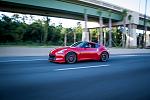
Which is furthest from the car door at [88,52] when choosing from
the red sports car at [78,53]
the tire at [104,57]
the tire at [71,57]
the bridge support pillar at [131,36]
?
the bridge support pillar at [131,36]

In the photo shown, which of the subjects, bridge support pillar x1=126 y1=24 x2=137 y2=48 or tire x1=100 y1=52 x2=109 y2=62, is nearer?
tire x1=100 y1=52 x2=109 y2=62

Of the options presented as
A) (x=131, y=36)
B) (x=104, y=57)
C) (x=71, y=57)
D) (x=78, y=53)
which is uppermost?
(x=131, y=36)

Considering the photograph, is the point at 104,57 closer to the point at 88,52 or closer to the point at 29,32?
the point at 88,52

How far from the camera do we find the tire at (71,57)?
10544mm

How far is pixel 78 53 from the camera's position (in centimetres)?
1093

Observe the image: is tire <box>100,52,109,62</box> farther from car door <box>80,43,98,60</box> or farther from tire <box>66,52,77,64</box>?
tire <box>66,52,77,64</box>

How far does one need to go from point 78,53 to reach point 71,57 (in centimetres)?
52

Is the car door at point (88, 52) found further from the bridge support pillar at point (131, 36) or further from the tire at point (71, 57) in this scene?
the bridge support pillar at point (131, 36)

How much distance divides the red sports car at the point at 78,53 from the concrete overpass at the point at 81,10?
71.0 feet

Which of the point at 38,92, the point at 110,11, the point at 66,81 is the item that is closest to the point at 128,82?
the point at 66,81

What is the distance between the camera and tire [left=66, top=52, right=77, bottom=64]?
10544mm

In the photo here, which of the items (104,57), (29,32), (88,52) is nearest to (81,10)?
(29,32)

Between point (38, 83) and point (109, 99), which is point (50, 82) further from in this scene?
point (109, 99)

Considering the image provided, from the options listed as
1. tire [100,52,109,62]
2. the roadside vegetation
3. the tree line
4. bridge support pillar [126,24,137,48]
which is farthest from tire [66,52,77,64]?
bridge support pillar [126,24,137,48]
